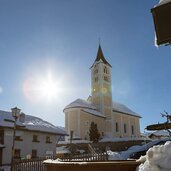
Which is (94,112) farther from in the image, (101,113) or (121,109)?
(121,109)

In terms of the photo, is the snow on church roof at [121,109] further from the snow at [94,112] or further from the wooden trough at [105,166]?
the wooden trough at [105,166]

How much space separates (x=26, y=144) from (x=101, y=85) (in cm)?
3294

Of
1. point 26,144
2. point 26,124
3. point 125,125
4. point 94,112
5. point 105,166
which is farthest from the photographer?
point 125,125

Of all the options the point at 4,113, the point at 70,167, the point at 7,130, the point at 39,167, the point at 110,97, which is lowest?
the point at 39,167

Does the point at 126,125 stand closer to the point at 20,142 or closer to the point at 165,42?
the point at 20,142

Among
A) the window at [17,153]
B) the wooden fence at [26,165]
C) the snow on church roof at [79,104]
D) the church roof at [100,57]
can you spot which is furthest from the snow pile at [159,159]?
the church roof at [100,57]

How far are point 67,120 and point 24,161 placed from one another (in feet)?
125

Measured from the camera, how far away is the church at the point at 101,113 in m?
49.0

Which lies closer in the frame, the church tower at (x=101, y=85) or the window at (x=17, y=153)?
the window at (x=17, y=153)

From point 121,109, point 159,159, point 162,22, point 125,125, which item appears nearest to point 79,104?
point 121,109

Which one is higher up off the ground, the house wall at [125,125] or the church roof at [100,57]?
the church roof at [100,57]

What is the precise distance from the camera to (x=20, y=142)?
953 inches

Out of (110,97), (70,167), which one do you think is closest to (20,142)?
(70,167)

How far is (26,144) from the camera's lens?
81.6 feet
